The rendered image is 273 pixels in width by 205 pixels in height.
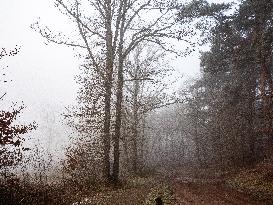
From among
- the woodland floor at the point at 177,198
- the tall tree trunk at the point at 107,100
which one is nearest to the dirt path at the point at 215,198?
the woodland floor at the point at 177,198

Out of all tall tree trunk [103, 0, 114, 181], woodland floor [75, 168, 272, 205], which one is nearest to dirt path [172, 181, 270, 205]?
woodland floor [75, 168, 272, 205]

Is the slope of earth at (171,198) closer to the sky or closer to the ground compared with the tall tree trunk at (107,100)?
closer to the ground

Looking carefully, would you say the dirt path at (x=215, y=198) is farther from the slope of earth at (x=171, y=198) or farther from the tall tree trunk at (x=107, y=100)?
the tall tree trunk at (x=107, y=100)

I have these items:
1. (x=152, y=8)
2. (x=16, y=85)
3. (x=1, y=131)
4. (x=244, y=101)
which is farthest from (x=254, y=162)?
(x=16, y=85)

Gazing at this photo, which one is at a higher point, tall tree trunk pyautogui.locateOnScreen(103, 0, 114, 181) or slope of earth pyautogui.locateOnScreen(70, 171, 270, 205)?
tall tree trunk pyautogui.locateOnScreen(103, 0, 114, 181)

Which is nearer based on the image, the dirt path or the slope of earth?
the slope of earth

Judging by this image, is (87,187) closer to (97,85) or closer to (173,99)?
(97,85)

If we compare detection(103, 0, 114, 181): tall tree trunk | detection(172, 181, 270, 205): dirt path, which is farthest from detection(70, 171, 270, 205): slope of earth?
detection(103, 0, 114, 181): tall tree trunk

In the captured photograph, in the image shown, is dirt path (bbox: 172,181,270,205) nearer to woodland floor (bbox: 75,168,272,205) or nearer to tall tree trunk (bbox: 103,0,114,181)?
woodland floor (bbox: 75,168,272,205)

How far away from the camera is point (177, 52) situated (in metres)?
20.6

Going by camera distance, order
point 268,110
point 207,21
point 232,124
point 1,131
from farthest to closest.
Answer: point 232,124
point 207,21
point 268,110
point 1,131

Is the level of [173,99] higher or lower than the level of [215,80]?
lower

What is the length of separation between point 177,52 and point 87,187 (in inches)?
345

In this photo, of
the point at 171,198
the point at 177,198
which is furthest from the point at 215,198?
the point at 171,198
